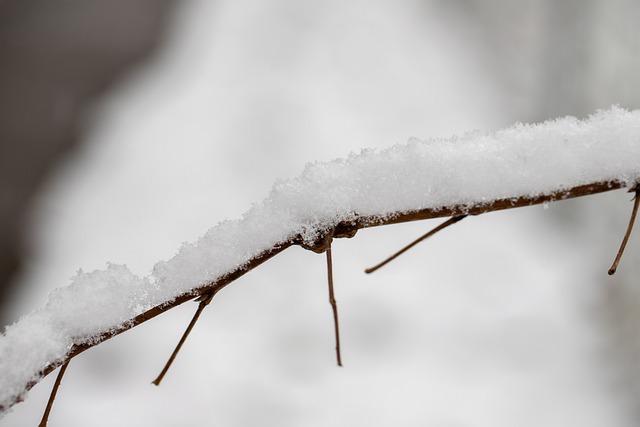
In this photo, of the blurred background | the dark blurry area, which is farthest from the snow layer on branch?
the dark blurry area

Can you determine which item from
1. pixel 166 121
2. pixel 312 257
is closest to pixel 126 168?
pixel 166 121

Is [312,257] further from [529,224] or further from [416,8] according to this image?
[416,8]

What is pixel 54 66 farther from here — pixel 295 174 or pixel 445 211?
pixel 445 211

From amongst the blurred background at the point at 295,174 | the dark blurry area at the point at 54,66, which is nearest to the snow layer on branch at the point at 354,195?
the blurred background at the point at 295,174

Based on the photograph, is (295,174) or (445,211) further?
(295,174)

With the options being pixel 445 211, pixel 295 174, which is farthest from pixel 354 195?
pixel 295 174
